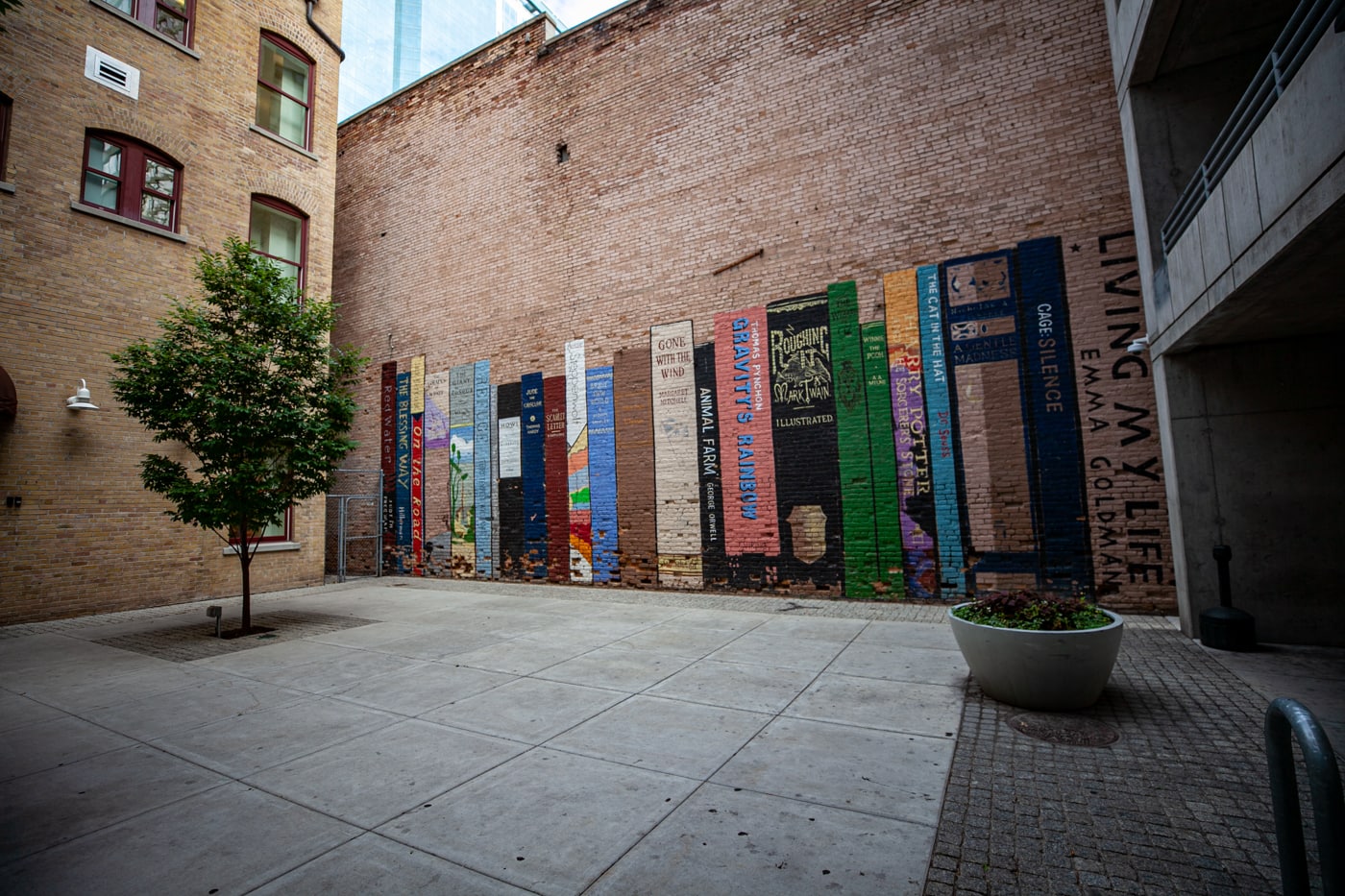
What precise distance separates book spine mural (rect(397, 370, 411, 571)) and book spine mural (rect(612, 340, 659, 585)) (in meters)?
5.79

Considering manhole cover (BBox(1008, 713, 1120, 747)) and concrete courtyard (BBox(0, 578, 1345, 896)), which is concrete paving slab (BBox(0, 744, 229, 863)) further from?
manhole cover (BBox(1008, 713, 1120, 747))

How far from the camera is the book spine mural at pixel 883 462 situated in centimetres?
934

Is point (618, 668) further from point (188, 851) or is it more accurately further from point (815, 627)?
point (188, 851)

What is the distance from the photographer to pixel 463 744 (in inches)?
162

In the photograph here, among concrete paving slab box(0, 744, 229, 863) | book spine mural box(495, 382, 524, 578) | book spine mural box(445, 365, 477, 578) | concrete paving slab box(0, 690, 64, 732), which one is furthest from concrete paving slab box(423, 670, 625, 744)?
book spine mural box(445, 365, 477, 578)

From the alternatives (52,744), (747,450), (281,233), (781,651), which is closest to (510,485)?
(747,450)

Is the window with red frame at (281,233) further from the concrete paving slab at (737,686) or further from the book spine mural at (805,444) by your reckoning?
the concrete paving slab at (737,686)

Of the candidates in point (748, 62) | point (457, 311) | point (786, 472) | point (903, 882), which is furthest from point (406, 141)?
point (903, 882)

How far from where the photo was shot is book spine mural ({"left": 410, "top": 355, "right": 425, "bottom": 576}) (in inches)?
561

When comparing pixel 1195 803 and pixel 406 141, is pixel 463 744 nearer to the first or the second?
pixel 1195 803

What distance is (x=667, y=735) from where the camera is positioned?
421 cm

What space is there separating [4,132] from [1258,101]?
15287mm

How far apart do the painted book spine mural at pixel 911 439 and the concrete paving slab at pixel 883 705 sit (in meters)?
4.23

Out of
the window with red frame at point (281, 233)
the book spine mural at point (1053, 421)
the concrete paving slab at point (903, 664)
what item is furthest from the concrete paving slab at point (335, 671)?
the window with red frame at point (281, 233)
